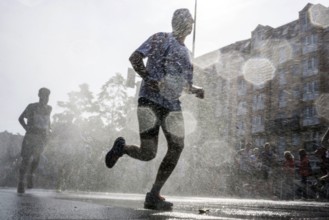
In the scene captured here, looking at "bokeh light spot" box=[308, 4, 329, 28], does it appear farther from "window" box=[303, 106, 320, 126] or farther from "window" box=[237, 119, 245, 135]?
"window" box=[237, 119, 245, 135]

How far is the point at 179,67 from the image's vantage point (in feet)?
13.4

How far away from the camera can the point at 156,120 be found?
399cm

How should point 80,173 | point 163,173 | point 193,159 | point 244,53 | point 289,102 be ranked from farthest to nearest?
point 244,53
point 289,102
point 193,159
point 80,173
point 163,173

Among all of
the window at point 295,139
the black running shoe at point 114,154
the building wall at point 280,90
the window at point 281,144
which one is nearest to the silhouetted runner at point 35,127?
the black running shoe at point 114,154

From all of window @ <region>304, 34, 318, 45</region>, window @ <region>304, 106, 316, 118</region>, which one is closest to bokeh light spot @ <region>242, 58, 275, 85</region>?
window @ <region>304, 34, 318, 45</region>

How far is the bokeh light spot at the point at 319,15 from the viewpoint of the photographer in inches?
1646

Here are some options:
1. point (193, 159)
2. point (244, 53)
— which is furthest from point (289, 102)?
point (193, 159)

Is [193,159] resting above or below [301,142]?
below

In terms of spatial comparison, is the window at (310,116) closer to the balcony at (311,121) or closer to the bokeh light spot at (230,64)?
the balcony at (311,121)

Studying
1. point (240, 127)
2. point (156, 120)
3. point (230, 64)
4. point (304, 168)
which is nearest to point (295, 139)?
point (240, 127)

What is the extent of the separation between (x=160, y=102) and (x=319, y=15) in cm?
4359

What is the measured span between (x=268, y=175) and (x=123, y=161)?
5099 millimetres

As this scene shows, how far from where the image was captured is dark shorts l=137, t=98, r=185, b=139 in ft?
13.1

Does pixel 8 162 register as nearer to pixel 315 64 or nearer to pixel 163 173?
pixel 163 173
